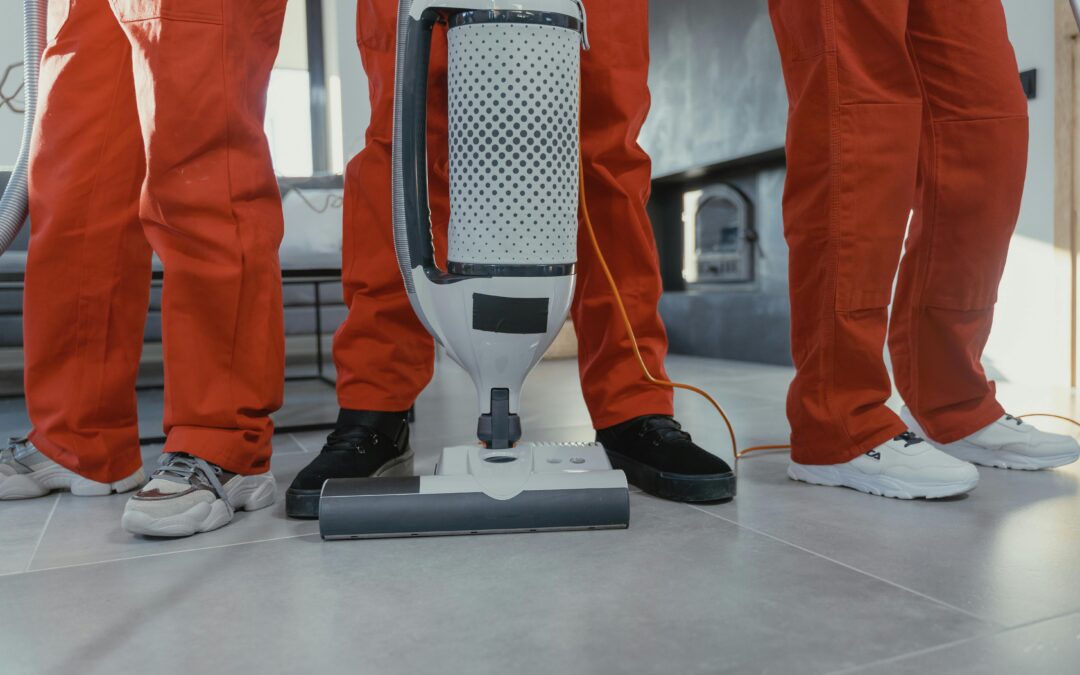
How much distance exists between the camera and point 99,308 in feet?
3.97

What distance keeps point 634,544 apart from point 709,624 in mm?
223

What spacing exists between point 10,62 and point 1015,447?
5342 mm

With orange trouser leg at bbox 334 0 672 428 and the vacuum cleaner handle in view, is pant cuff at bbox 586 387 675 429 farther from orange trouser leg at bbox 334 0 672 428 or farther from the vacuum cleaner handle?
the vacuum cleaner handle

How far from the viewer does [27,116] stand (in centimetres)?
123

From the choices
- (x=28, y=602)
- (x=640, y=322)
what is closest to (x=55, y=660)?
(x=28, y=602)

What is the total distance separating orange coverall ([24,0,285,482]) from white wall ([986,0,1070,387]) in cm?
208

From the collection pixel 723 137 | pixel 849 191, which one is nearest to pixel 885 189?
pixel 849 191

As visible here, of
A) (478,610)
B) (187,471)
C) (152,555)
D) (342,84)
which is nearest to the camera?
(478,610)

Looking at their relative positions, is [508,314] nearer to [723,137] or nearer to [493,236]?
[493,236]

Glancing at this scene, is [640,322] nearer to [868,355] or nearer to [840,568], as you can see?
[868,355]

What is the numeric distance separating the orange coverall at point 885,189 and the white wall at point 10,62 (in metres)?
4.81

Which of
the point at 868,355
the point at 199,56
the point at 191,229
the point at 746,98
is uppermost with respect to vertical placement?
the point at 746,98

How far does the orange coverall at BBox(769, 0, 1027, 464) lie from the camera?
111 centimetres

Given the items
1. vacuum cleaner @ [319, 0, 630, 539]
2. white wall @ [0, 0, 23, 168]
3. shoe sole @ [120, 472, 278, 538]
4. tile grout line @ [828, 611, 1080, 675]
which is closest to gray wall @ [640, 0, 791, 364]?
vacuum cleaner @ [319, 0, 630, 539]
